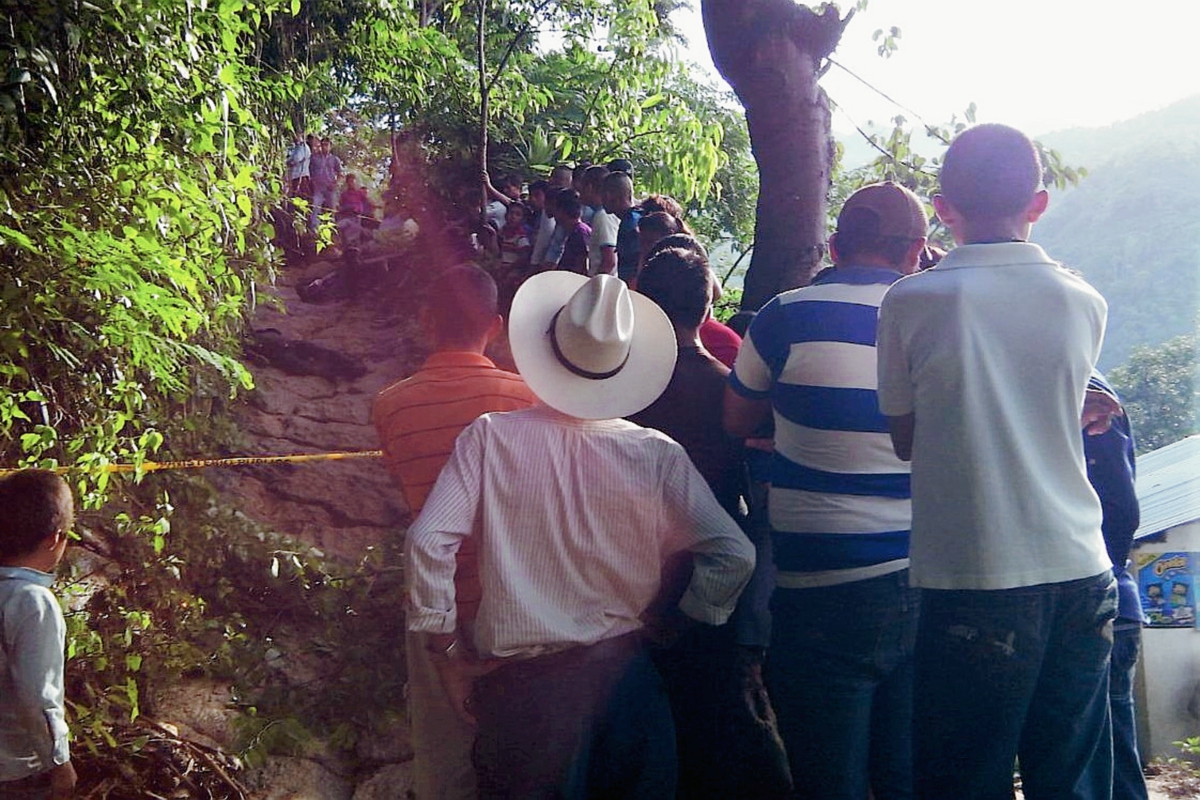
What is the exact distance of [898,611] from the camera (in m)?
1.84

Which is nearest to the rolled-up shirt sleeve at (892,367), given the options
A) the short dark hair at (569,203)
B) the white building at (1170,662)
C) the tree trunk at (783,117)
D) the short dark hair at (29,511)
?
the tree trunk at (783,117)

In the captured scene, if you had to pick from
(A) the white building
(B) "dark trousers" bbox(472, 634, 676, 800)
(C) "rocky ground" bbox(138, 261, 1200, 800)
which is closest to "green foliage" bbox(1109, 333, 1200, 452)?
(A) the white building

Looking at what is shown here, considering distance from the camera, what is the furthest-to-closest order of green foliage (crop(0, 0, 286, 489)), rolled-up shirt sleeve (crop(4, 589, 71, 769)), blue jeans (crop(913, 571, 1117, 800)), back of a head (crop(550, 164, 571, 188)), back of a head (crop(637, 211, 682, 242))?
back of a head (crop(550, 164, 571, 188))
back of a head (crop(637, 211, 682, 242))
green foliage (crop(0, 0, 286, 489))
rolled-up shirt sleeve (crop(4, 589, 71, 769))
blue jeans (crop(913, 571, 1117, 800))

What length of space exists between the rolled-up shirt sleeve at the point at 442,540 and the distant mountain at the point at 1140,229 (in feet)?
56.4

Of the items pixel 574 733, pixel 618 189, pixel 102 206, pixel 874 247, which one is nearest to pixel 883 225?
pixel 874 247

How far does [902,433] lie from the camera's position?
1.72m

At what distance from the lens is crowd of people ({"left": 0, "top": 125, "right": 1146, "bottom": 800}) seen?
160 centimetres

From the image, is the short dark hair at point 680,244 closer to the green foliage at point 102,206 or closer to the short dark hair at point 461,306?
the short dark hair at point 461,306

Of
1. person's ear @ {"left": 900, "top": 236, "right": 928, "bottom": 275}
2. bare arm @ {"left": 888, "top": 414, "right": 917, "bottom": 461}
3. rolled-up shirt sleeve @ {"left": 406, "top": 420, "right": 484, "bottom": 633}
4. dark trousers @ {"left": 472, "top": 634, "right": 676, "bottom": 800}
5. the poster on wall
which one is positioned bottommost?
the poster on wall

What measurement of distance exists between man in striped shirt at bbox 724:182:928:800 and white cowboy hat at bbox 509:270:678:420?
0.78 feet

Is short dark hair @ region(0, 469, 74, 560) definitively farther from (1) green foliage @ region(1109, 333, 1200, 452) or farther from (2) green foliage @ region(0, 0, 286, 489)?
(1) green foliage @ region(1109, 333, 1200, 452)

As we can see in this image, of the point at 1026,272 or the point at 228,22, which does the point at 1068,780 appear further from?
the point at 228,22

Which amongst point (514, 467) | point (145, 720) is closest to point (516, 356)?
point (514, 467)

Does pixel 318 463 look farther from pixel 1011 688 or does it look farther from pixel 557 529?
pixel 1011 688
